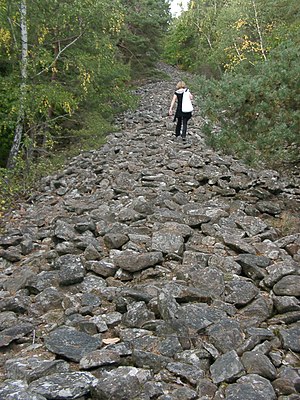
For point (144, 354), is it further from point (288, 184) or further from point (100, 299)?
point (288, 184)

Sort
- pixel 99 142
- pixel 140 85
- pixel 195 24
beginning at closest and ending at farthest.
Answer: pixel 99 142
pixel 140 85
pixel 195 24

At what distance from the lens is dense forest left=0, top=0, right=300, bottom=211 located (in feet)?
26.2

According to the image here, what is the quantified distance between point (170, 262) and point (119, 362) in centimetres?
217

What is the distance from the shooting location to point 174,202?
836cm

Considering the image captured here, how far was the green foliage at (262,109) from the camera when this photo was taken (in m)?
7.71

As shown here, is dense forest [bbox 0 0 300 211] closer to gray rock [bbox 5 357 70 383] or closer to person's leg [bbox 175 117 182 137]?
person's leg [bbox 175 117 182 137]

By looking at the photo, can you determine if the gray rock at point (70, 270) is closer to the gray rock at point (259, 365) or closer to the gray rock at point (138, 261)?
the gray rock at point (138, 261)

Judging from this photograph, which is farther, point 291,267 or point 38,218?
point 38,218

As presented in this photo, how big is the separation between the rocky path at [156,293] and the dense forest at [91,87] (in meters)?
1.40

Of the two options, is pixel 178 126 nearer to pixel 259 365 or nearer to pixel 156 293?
pixel 156 293

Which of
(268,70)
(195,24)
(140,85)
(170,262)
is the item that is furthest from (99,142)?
(195,24)

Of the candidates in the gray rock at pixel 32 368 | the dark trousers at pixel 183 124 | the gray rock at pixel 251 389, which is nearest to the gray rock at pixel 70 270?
the gray rock at pixel 32 368

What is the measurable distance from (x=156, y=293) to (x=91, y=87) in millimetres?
11602

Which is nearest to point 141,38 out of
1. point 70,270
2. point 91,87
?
point 91,87
